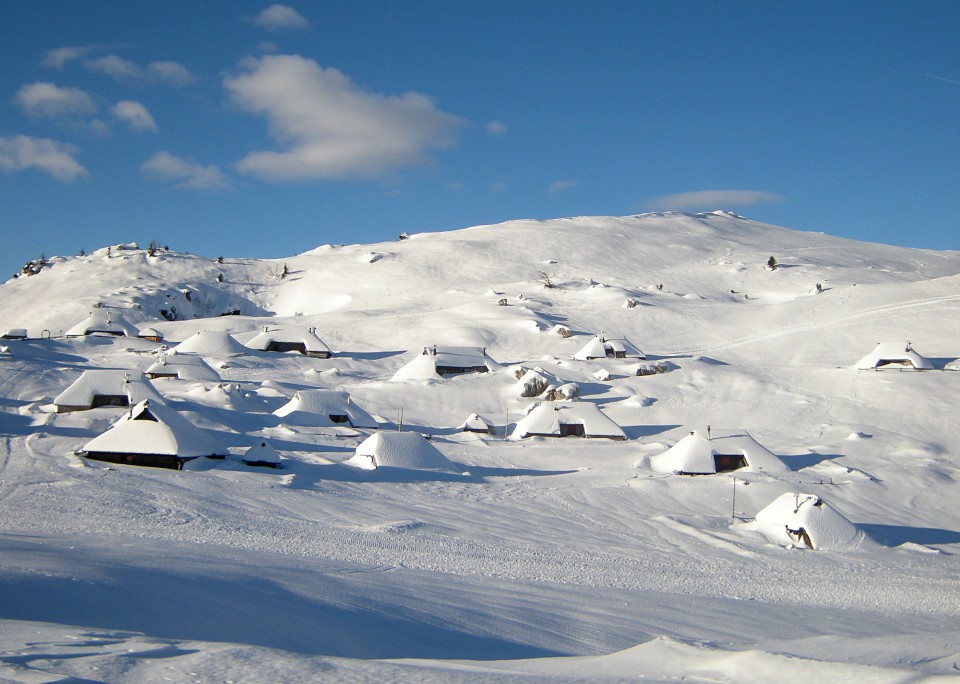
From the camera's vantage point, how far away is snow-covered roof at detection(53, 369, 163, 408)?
33.1m

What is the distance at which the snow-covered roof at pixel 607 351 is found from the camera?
51500mm

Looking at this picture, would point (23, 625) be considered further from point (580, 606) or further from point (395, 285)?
point (395, 285)

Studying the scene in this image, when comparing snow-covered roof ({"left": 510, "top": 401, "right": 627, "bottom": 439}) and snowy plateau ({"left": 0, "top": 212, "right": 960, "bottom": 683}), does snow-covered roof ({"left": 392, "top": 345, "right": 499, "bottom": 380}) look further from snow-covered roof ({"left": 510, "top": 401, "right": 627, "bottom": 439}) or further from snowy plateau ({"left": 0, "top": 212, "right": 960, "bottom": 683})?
snow-covered roof ({"left": 510, "top": 401, "right": 627, "bottom": 439})

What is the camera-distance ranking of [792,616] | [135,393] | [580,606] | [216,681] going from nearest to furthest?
[216,681]
[580,606]
[792,616]
[135,393]

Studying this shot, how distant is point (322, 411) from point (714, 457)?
16357 millimetres

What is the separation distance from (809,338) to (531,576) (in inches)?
1851

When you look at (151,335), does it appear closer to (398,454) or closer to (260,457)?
(260,457)

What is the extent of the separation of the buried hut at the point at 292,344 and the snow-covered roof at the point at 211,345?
7.72ft

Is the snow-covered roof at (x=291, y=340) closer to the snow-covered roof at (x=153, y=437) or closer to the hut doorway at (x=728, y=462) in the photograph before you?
the snow-covered roof at (x=153, y=437)

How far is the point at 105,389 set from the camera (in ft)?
111

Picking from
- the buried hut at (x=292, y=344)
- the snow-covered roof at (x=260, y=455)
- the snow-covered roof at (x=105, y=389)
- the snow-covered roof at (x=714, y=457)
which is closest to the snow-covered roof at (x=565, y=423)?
the snow-covered roof at (x=714, y=457)

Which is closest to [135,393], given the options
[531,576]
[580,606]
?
[531,576]

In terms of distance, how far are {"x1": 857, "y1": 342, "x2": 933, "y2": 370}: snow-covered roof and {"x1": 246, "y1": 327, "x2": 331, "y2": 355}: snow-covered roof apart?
109 feet

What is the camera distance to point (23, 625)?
8.65 m
